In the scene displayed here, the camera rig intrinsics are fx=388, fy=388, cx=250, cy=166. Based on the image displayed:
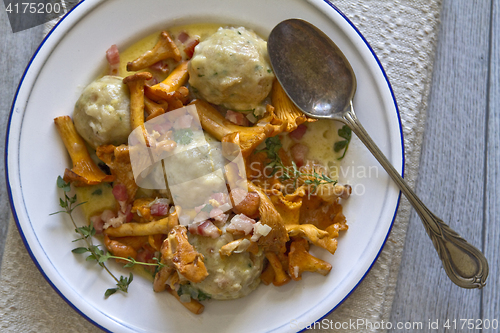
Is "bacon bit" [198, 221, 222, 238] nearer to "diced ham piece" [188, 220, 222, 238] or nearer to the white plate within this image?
"diced ham piece" [188, 220, 222, 238]

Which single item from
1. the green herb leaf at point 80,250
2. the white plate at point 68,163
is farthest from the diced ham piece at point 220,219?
the green herb leaf at point 80,250

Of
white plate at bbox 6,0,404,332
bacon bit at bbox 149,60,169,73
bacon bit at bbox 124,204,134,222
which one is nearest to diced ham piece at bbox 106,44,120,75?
white plate at bbox 6,0,404,332

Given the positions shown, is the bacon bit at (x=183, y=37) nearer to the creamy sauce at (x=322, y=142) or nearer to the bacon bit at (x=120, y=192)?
the creamy sauce at (x=322, y=142)

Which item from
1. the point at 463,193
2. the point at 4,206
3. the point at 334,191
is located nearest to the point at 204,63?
the point at 334,191

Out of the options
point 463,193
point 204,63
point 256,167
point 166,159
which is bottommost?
point 463,193

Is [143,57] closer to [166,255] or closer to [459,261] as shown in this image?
[166,255]

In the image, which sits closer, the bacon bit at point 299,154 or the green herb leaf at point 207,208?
the green herb leaf at point 207,208
